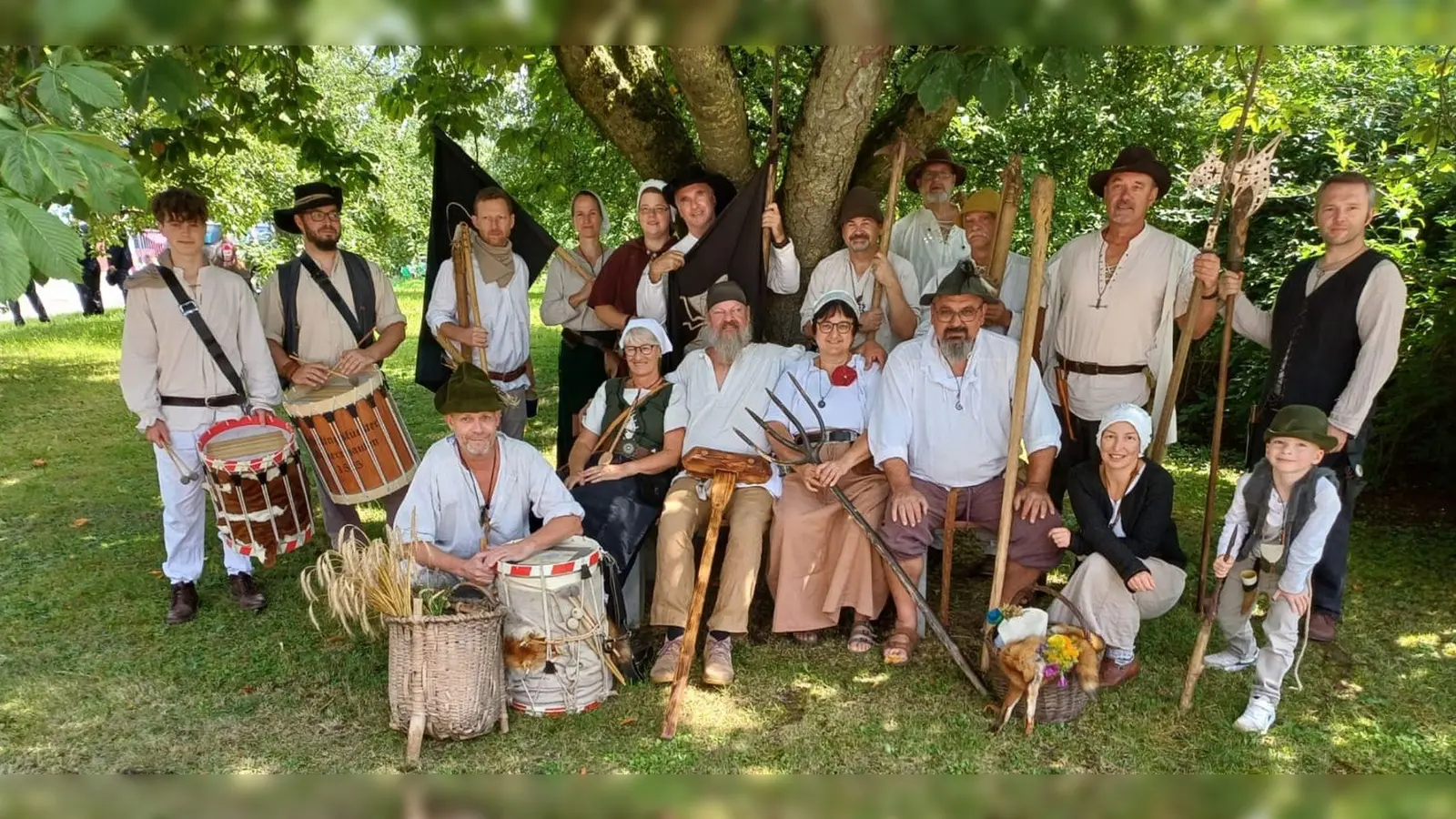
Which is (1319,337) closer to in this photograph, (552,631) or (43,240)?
(552,631)

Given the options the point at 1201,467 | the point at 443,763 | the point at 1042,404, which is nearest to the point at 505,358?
the point at 443,763

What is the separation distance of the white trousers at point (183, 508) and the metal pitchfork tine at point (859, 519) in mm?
2663

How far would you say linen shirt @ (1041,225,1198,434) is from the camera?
4.57m

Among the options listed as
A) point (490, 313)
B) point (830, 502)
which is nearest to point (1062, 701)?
point (830, 502)

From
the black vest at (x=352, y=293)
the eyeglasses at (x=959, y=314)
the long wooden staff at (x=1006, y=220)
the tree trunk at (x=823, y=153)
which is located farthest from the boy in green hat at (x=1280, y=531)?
the black vest at (x=352, y=293)

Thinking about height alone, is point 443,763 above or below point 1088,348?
below

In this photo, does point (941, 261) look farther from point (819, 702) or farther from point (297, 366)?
point (297, 366)

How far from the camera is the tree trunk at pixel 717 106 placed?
4695 mm

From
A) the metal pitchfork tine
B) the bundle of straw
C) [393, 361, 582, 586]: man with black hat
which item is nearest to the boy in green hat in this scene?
the metal pitchfork tine

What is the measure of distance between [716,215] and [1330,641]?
3.69 m

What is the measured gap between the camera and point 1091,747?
3.66 metres

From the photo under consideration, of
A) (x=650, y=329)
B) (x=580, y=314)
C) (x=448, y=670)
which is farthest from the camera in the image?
(x=580, y=314)

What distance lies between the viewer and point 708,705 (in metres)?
4.00

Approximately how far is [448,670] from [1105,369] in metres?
3.33
